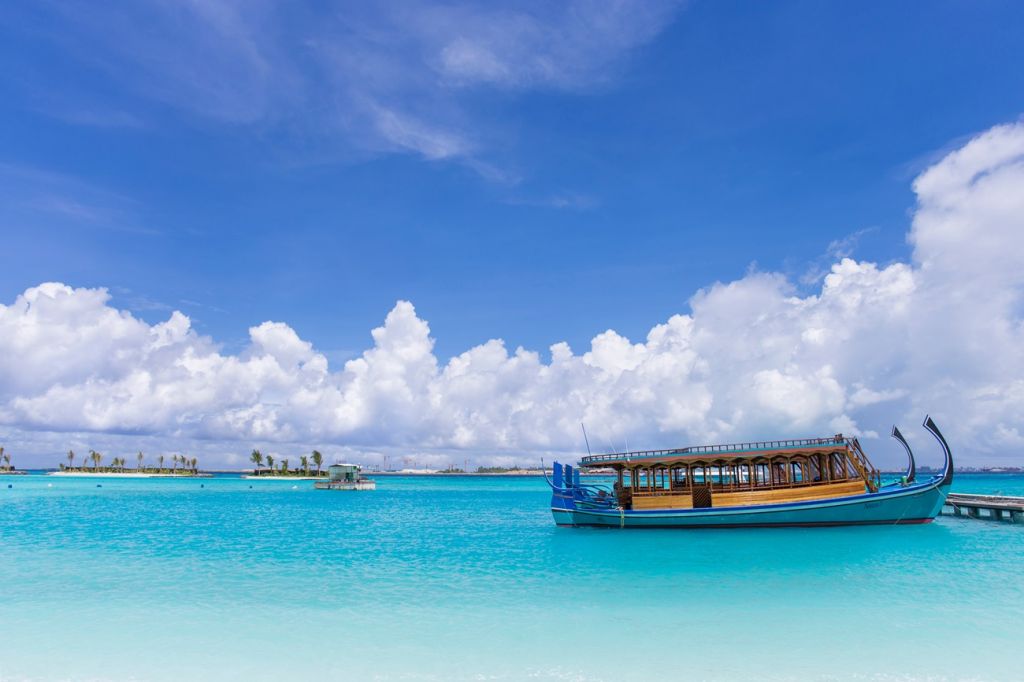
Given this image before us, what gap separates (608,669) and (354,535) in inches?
1111

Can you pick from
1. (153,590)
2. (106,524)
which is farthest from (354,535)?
(106,524)

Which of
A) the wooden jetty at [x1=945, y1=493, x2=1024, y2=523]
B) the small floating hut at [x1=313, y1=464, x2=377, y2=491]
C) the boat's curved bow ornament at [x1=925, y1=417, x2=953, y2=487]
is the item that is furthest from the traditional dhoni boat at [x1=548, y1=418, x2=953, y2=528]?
the small floating hut at [x1=313, y1=464, x2=377, y2=491]

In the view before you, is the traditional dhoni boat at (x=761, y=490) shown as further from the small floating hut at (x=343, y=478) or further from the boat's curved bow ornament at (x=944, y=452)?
the small floating hut at (x=343, y=478)

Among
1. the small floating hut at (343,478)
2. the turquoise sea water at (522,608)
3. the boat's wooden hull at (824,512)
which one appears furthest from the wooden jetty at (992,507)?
the small floating hut at (343,478)

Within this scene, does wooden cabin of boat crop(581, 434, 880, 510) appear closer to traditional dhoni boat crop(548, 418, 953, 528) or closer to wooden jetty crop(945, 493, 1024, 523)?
traditional dhoni boat crop(548, 418, 953, 528)

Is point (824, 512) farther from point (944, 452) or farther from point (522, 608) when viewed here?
point (522, 608)

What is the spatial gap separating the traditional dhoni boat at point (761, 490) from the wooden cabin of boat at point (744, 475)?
6 cm

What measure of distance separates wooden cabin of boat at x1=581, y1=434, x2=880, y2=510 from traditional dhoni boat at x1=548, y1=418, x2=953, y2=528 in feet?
0.19

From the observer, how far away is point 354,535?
3778 cm

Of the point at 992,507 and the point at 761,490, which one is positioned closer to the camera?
the point at 761,490

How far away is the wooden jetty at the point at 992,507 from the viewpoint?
137 feet

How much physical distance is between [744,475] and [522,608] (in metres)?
23.9

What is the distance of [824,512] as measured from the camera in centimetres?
3472

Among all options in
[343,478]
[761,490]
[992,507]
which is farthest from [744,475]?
[343,478]
